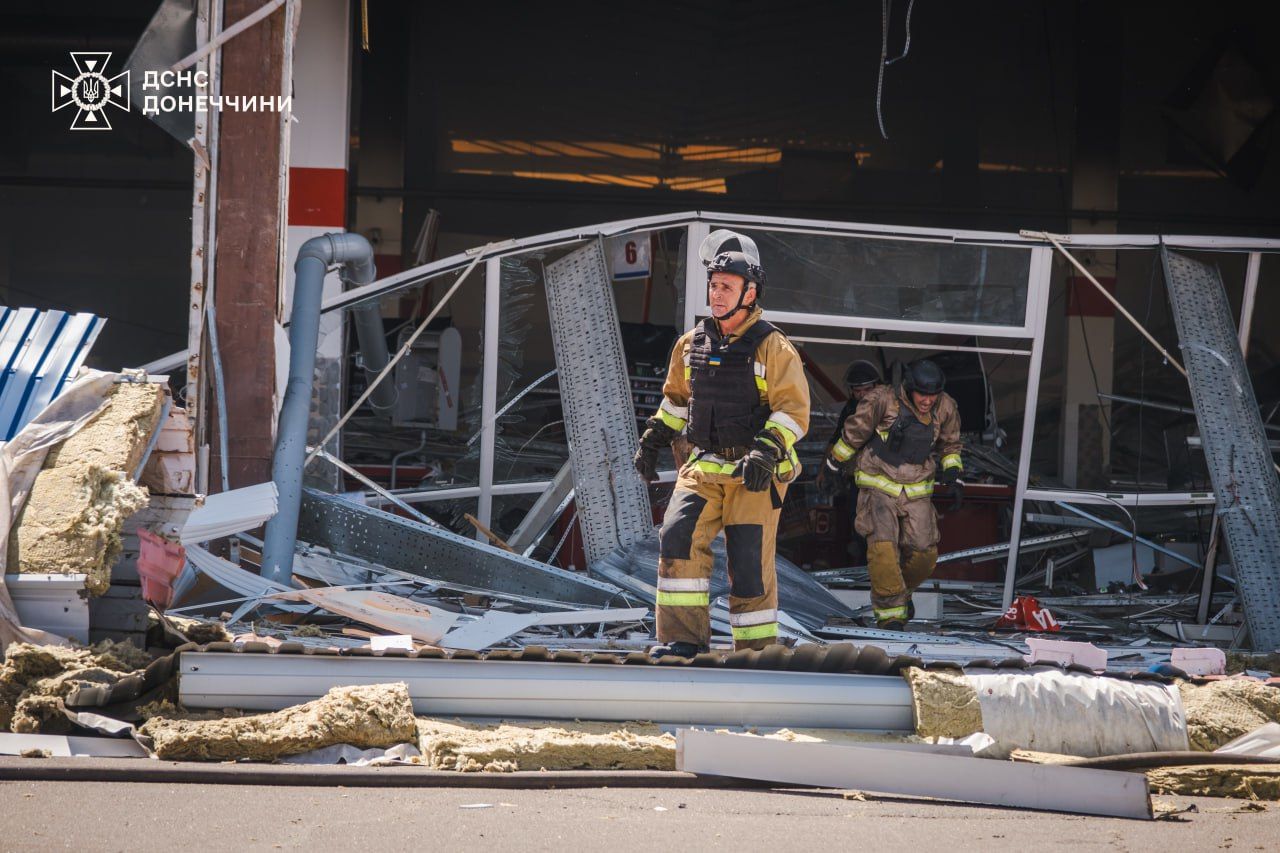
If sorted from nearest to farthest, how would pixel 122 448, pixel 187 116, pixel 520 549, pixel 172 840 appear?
pixel 172 840 → pixel 122 448 → pixel 187 116 → pixel 520 549

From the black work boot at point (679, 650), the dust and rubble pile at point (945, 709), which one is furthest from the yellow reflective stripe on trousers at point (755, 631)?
the dust and rubble pile at point (945, 709)

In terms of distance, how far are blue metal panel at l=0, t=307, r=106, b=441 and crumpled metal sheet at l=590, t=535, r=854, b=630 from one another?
2.88 meters

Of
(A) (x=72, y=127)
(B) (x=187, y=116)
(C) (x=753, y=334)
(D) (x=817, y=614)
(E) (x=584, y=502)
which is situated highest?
(A) (x=72, y=127)

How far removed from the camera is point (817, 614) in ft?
24.7

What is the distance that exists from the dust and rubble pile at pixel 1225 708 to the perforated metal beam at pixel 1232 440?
289 centimetres

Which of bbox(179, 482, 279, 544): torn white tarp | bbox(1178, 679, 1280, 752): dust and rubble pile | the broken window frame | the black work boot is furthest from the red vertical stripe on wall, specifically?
bbox(1178, 679, 1280, 752): dust and rubble pile

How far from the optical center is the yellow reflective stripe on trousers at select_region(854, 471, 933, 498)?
7965 millimetres

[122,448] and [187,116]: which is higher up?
[187,116]

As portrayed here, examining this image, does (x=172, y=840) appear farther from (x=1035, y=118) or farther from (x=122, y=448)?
(x=1035, y=118)

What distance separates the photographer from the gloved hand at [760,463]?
198 inches

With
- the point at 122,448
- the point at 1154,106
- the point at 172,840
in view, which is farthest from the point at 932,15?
the point at 172,840

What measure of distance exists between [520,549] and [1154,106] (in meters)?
8.80

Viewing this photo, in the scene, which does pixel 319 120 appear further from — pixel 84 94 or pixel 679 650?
pixel 679 650

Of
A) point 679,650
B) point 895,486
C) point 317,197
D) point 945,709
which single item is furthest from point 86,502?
point 317,197
